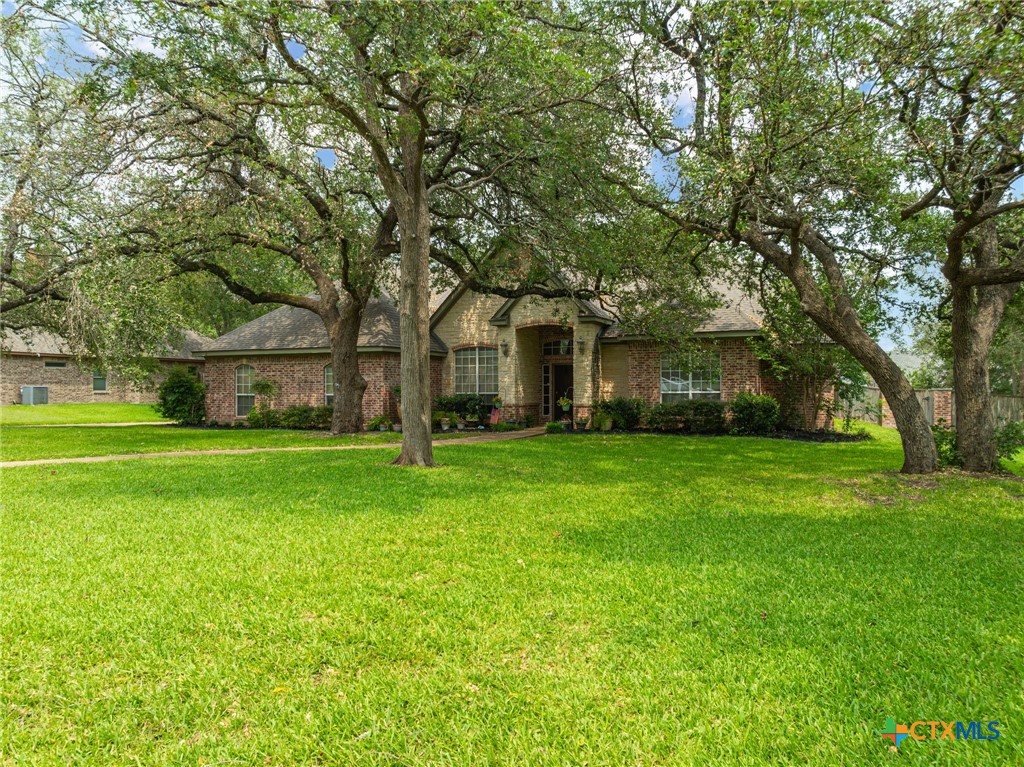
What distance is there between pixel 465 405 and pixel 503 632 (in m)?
17.2

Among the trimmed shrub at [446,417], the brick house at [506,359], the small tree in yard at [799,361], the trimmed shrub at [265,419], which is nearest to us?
the small tree in yard at [799,361]

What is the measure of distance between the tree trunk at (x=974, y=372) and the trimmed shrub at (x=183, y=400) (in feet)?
79.1

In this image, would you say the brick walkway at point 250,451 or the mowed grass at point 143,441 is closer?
the brick walkway at point 250,451

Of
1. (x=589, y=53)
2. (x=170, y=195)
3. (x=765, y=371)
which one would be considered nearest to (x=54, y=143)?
(x=170, y=195)

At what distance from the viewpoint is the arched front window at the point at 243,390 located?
2314 centimetres

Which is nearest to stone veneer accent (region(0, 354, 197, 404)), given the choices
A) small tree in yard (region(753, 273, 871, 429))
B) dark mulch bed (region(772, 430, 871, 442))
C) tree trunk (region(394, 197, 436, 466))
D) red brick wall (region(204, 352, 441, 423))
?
red brick wall (region(204, 352, 441, 423))

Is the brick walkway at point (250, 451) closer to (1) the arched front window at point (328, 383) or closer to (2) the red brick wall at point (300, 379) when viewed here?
(2) the red brick wall at point (300, 379)

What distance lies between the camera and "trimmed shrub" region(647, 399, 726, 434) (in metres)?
17.9

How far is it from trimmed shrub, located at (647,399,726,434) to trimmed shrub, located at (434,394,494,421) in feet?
18.4

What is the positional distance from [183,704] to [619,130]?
11502 millimetres

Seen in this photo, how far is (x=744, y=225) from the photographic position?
10008 millimetres

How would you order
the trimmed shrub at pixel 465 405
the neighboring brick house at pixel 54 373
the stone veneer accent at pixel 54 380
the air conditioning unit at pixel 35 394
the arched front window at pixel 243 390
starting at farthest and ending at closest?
the air conditioning unit at pixel 35 394, the stone veneer accent at pixel 54 380, the neighboring brick house at pixel 54 373, the arched front window at pixel 243 390, the trimmed shrub at pixel 465 405

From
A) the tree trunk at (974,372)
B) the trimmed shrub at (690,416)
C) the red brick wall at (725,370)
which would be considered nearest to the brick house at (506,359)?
the red brick wall at (725,370)

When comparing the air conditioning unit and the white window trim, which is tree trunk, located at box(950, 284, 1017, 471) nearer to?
the white window trim
